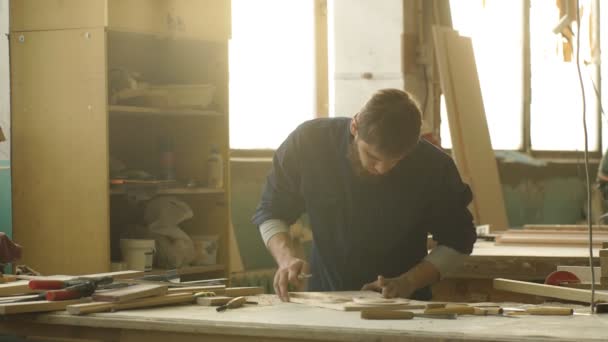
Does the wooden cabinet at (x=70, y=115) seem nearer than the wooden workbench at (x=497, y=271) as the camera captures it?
No

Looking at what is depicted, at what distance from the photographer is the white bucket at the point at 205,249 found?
4695 millimetres

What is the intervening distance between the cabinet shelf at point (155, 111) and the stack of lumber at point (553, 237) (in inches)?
58.7

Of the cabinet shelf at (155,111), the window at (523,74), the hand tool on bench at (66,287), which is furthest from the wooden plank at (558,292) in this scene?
the window at (523,74)

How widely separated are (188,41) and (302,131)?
1540mm

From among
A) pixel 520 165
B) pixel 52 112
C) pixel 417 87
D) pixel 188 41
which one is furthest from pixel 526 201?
pixel 52 112

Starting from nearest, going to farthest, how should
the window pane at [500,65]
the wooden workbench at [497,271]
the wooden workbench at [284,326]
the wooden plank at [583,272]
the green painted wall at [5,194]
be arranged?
the wooden workbench at [284,326] < the wooden plank at [583,272] < the wooden workbench at [497,271] < the green painted wall at [5,194] < the window pane at [500,65]

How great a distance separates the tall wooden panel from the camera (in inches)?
163

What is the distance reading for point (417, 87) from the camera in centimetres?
647

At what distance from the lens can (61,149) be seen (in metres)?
4.23

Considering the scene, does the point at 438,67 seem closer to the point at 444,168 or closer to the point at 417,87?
the point at 417,87

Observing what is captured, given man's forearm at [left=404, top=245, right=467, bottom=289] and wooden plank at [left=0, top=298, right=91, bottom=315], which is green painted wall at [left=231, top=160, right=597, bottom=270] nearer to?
man's forearm at [left=404, top=245, right=467, bottom=289]

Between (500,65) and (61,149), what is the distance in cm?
471

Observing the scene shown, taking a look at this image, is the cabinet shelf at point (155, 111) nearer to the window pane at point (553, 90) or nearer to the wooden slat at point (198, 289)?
the wooden slat at point (198, 289)

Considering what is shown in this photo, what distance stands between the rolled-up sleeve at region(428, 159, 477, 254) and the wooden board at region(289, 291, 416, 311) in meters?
0.51
